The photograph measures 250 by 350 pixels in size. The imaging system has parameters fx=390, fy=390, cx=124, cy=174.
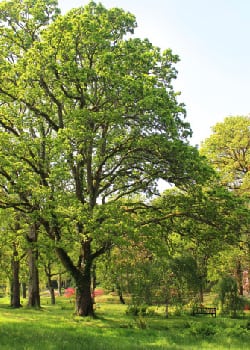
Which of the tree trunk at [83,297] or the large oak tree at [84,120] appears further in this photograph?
the tree trunk at [83,297]

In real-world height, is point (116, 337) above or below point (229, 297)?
above

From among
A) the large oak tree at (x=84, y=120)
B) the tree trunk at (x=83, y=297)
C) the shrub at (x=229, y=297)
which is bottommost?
the shrub at (x=229, y=297)

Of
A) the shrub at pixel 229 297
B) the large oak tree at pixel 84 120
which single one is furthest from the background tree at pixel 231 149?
the large oak tree at pixel 84 120

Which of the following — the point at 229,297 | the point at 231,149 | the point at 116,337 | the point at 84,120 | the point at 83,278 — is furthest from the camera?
the point at 231,149

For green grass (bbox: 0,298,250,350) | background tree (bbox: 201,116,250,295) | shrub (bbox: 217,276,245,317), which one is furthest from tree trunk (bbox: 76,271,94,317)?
background tree (bbox: 201,116,250,295)

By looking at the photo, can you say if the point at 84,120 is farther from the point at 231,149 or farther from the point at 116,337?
the point at 231,149

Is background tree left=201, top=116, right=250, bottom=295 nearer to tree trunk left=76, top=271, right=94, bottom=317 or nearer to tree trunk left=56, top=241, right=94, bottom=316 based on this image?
tree trunk left=56, top=241, right=94, bottom=316

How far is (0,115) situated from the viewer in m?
25.8

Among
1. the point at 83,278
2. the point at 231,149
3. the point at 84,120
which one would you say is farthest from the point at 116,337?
the point at 231,149

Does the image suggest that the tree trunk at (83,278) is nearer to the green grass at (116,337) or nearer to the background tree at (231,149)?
the green grass at (116,337)

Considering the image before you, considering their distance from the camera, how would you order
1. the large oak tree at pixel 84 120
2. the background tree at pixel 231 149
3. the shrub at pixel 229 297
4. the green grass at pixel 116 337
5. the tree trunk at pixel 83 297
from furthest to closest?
the background tree at pixel 231 149 → the shrub at pixel 229 297 → the tree trunk at pixel 83 297 → the large oak tree at pixel 84 120 → the green grass at pixel 116 337

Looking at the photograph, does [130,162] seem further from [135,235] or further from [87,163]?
[135,235]

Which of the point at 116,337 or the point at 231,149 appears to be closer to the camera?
the point at 116,337

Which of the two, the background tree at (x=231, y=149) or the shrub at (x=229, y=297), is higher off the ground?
the background tree at (x=231, y=149)
